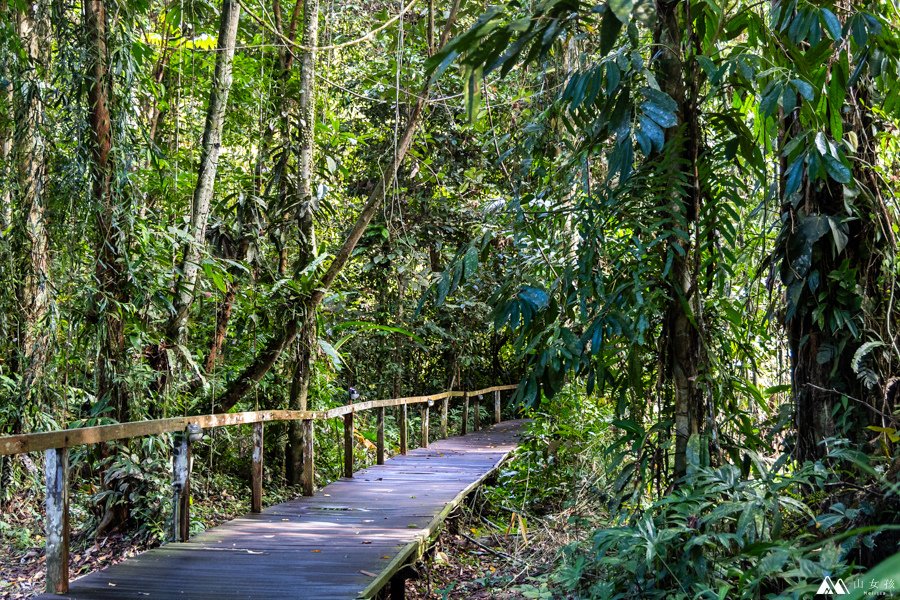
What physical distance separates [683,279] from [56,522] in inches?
123

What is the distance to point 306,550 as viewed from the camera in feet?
16.1

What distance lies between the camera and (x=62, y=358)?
246 inches

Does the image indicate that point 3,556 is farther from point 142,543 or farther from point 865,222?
point 865,222

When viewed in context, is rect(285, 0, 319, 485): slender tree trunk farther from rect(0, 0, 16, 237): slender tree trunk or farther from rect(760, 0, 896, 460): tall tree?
rect(760, 0, 896, 460): tall tree

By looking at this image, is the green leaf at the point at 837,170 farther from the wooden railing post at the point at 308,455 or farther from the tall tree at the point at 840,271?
the wooden railing post at the point at 308,455

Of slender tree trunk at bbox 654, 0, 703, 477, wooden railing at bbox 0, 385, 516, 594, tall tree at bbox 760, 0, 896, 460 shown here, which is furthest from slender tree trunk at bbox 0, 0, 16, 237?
tall tree at bbox 760, 0, 896, 460

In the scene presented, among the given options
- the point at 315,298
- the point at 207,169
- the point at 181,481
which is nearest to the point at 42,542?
the point at 181,481

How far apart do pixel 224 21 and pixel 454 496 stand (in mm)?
4558

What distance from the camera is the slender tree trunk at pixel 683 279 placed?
3609mm

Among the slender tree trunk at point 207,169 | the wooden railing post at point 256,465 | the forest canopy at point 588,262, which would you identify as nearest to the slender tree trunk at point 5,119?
the forest canopy at point 588,262

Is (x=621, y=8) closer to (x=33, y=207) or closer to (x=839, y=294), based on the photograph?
(x=839, y=294)

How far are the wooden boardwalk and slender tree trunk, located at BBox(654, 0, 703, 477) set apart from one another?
1824mm

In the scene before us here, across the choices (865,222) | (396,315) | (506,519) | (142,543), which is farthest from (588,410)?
(865,222)

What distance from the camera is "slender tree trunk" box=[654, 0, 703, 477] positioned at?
3.61 metres
